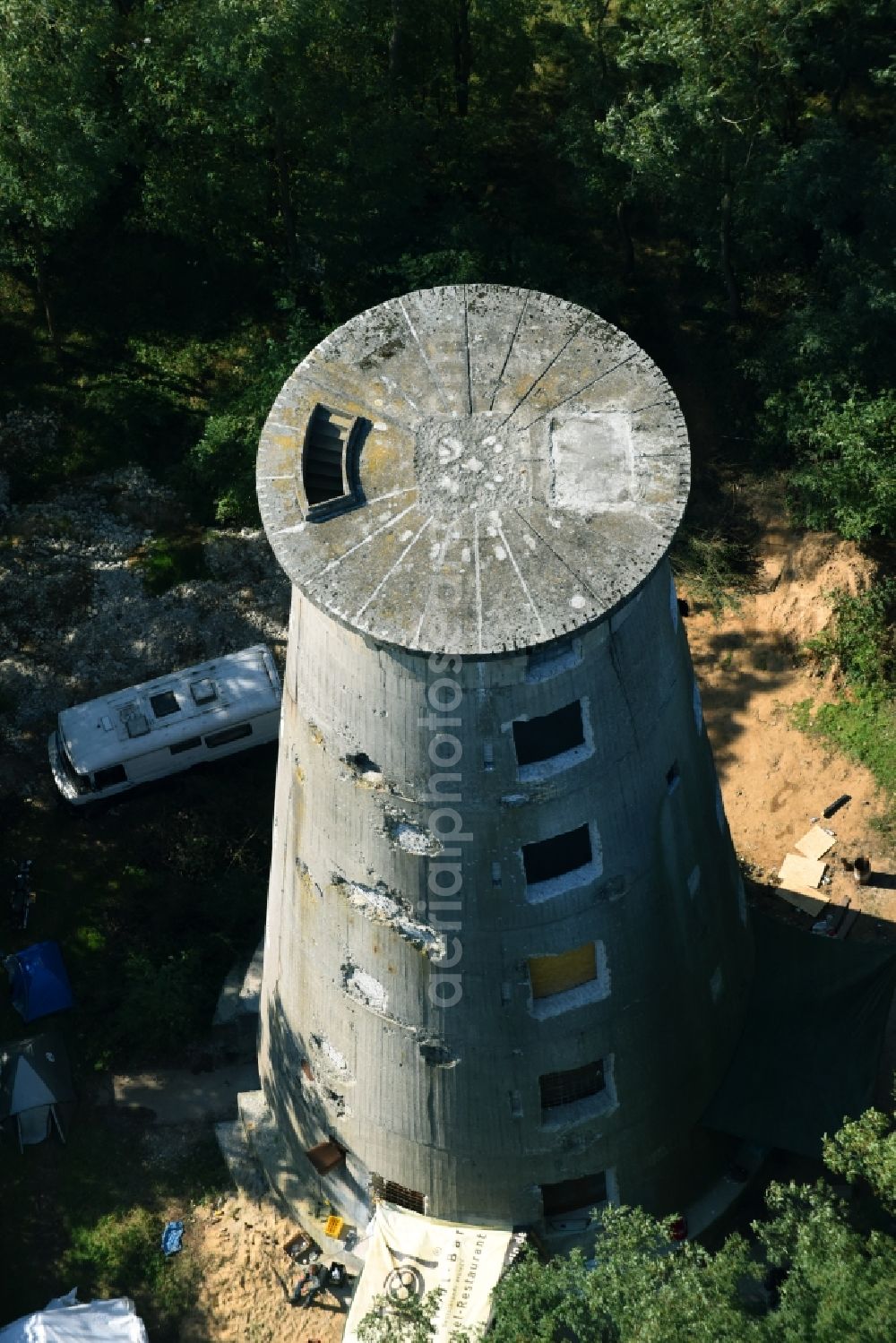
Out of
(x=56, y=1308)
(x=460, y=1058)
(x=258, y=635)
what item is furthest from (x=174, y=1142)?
(x=258, y=635)

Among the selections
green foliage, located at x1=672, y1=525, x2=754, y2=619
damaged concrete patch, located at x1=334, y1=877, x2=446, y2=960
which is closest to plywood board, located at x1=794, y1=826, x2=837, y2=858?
green foliage, located at x1=672, y1=525, x2=754, y2=619

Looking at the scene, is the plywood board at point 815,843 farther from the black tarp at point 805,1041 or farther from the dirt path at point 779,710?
the black tarp at point 805,1041

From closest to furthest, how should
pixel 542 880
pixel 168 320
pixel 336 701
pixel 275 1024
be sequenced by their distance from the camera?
pixel 336 701, pixel 542 880, pixel 275 1024, pixel 168 320

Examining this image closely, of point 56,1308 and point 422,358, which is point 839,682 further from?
point 56,1308

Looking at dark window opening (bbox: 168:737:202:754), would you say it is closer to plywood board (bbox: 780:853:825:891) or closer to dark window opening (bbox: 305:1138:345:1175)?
dark window opening (bbox: 305:1138:345:1175)

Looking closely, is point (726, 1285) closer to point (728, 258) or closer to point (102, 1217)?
point (102, 1217)

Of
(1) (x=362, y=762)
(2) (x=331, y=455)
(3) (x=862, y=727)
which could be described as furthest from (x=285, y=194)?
(1) (x=362, y=762)
